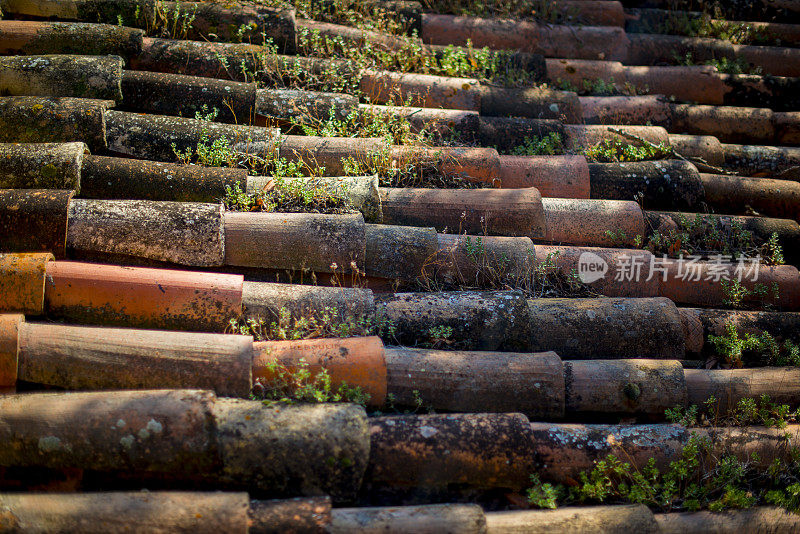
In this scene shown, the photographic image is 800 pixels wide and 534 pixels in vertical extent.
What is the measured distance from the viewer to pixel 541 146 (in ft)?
15.1

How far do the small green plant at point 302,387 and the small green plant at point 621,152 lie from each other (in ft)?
9.58

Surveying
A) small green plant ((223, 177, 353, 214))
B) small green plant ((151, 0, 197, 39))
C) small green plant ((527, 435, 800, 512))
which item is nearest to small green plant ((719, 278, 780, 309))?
small green plant ((527, 435, 800, 512))

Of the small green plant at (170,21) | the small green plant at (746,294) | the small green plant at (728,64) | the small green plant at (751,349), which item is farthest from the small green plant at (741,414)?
the small green plant at (170,21)

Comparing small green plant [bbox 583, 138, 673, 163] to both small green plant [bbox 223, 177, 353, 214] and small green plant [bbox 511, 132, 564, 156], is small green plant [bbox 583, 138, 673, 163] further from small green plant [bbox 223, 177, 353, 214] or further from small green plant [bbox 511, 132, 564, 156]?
small green plant [bbox 223, 177, 353, 214]

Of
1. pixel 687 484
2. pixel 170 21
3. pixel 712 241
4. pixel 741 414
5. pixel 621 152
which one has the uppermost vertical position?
pixel 170 21

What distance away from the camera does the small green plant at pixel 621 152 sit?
471cm

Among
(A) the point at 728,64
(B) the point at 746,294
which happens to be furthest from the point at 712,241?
(A) the point at 728,64

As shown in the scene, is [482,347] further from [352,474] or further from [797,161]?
[797,161]

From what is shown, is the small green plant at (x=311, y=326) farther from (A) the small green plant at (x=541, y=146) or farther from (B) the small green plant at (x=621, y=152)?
(B) the small green plant at (x=621, y=152)

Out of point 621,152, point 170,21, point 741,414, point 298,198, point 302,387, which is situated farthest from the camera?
point 621,152

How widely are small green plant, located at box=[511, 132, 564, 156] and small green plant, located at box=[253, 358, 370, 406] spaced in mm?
2503

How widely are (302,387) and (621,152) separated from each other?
10.8 feet

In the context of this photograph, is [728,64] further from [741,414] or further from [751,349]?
[741,414]

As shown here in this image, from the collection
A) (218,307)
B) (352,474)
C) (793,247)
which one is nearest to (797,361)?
(793,247)
